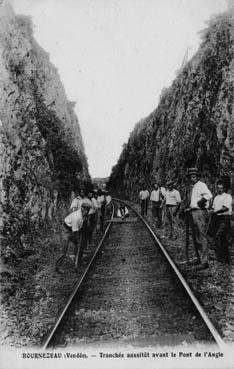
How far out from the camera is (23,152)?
35.6 feet

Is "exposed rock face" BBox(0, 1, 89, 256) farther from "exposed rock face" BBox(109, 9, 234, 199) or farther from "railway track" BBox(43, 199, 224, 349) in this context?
"exposed rock face" BBox(109, 9, 234, 199)

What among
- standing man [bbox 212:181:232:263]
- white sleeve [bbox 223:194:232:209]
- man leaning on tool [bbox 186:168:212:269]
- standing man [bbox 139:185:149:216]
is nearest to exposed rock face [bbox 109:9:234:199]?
standing man [bbox 139:185:149:216]

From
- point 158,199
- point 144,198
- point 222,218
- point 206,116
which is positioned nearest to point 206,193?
point 222,218

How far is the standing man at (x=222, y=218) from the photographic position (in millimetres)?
7211

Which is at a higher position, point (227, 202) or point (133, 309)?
point (227, 202)

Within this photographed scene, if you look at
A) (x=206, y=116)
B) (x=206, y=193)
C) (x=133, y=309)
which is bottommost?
(x=133, y=309)

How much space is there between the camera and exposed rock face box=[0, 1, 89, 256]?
29.3 feet

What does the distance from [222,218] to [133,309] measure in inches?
118

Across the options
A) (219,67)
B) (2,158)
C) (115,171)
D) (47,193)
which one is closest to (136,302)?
Answer: (2,158)

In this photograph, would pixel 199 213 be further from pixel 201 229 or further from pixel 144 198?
pixel 144 198

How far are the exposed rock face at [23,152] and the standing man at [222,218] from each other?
4391mm

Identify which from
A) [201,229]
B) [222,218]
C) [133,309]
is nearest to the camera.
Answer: [133,309]

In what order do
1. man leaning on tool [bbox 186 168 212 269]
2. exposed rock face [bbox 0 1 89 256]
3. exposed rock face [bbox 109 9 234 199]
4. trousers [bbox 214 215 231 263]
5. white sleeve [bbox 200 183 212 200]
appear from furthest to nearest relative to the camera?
1. exposed rock face [bbox 109 9 234 199]
2. exposed rock face [bbox 0 1 89 256]
3. trousers [bbox 214 215 231 263]
4. man leaning on tool [bbox 186 168 212 269]
5. white sleeve [bbox 200 183 212 200]

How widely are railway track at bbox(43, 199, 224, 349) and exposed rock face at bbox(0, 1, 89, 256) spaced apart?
94.0 inches
